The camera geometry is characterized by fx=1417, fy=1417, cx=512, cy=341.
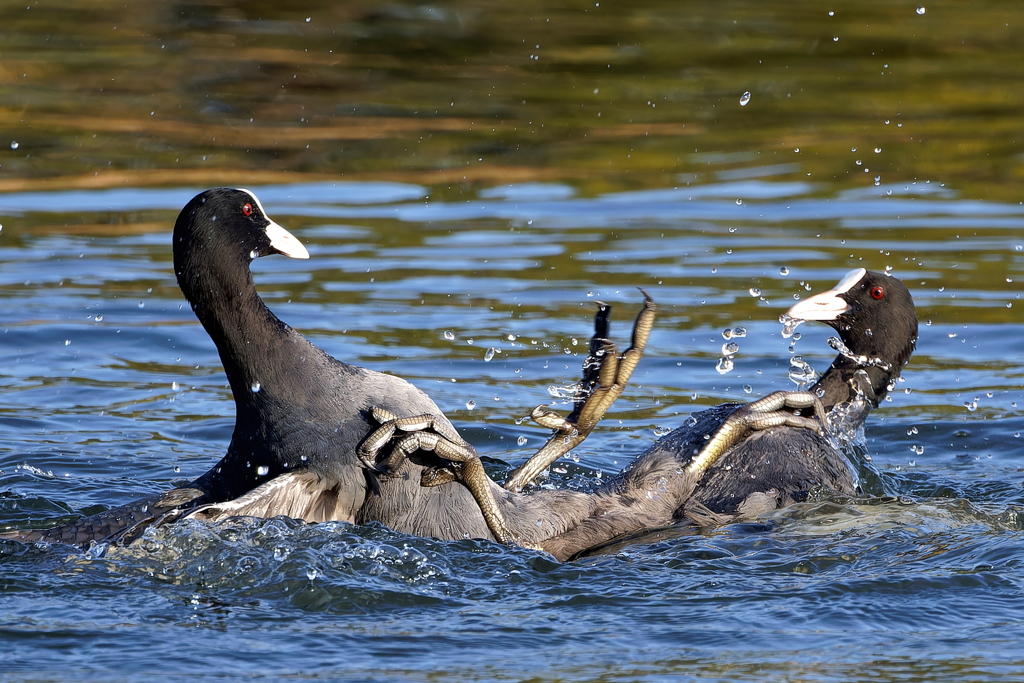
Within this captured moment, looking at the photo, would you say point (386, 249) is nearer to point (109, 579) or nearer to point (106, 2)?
point (109, 579)

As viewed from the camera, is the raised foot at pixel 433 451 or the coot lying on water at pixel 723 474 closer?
the raised foot at pixel 433 451

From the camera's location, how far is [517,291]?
691cm

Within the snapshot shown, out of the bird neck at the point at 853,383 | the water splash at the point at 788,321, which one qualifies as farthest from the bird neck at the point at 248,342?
the bird neck at the point at 853,383

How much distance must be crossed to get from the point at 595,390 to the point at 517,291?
2.72 metres

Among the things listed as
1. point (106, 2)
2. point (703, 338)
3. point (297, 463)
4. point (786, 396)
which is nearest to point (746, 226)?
point (703, 338)

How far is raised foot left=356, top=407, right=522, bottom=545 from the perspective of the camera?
3.55 meters

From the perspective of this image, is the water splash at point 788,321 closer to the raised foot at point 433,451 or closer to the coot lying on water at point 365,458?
the coot lying on water at point 365,458

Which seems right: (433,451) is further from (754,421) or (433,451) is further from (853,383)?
(853,383)

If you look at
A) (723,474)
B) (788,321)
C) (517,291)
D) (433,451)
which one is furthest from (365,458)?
(517,291)

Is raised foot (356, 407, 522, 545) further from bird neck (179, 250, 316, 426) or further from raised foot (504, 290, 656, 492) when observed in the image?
raised foot (504, 290, 656, 492)

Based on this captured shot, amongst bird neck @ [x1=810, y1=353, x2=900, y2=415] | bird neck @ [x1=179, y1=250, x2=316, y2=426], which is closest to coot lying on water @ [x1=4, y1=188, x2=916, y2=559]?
bird neck @ [x1=179, y1=250, x2=316, y2=426]

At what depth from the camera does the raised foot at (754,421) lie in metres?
4.03

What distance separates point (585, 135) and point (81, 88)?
3.68m

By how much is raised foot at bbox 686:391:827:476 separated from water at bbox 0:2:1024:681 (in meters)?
0.27
